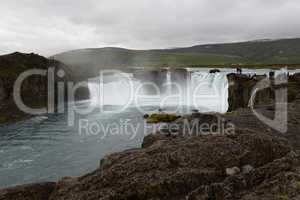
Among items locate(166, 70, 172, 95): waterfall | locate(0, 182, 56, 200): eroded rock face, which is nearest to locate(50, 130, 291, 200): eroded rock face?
locate(0, 182, 56, 200): eroded rock face

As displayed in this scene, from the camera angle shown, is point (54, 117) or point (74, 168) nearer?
point (74, 168)

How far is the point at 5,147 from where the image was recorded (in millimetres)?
36125

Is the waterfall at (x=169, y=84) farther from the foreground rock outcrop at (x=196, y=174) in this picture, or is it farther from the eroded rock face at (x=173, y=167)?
the foreground rock outcrop at (x=196, y=174)

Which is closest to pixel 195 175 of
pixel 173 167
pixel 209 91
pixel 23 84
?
pixel 173 167

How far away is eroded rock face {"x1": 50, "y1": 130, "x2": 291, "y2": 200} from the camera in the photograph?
981cm

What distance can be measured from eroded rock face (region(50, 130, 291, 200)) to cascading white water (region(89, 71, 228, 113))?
4606cm

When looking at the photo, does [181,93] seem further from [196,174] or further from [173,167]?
[196,174]

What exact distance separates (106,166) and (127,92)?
83.1 m

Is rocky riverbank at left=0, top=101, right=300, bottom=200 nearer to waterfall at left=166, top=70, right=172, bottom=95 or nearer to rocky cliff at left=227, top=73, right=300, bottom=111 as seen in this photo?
rocky cliff at left=227, top=73, right=300, bottom=111

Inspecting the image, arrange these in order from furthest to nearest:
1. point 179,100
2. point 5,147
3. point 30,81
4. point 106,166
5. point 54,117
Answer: point 30,81, point 179,100, point 54,117, point 5,147, point 106,166

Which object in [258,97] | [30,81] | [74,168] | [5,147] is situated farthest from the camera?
[30,81]

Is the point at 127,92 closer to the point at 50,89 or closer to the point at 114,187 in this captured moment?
the point at 50,89

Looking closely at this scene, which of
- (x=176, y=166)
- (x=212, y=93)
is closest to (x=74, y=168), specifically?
(x=176, y=166)

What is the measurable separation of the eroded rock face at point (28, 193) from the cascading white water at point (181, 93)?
160 ft
